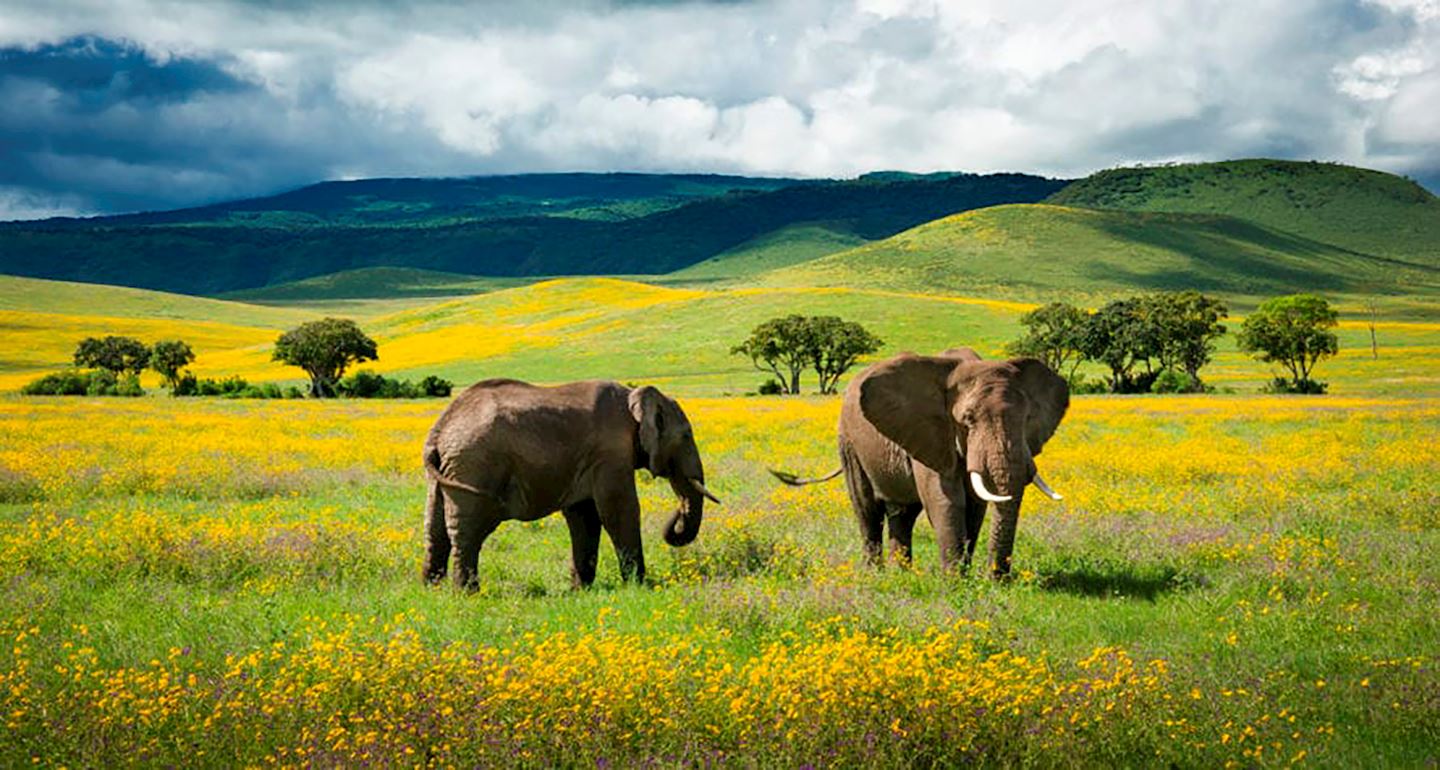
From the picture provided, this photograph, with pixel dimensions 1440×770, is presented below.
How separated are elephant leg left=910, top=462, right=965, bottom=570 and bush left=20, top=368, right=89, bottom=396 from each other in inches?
3162

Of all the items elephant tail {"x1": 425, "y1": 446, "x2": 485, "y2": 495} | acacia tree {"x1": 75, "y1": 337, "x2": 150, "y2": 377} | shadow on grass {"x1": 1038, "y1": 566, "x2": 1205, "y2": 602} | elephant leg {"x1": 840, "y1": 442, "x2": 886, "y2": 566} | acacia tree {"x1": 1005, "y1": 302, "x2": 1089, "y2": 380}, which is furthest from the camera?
acacia tree {"x1": 75, "y1": 337, "x2": 150, "y2": 377}

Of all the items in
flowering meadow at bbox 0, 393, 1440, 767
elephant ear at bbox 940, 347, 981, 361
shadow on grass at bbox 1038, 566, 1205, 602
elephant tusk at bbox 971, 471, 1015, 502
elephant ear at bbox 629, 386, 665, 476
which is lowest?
shadow on grass at bbox 1038, 566, 1205, 602

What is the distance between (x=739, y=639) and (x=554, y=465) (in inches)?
139

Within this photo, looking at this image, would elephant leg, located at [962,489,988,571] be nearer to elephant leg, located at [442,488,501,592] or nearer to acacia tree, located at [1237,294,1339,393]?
elephant leg, located at [442,488,501,592]

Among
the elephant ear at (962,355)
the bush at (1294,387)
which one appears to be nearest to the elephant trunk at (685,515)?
the elephant ear at (962,355)

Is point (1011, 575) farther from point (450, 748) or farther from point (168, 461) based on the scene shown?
point (168, 461)

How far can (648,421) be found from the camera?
1273 cm

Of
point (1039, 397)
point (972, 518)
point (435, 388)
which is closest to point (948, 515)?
point (972, 518)

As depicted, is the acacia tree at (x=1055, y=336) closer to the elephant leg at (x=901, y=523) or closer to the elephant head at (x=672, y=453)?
the elephant leg at (x=901, y=523)

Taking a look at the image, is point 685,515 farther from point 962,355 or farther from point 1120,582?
point 1120,582

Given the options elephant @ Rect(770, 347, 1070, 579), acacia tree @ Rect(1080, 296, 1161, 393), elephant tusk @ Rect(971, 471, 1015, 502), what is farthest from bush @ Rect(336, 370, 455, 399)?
elephant tusk @ Rect(971, 471, 1015, 502)

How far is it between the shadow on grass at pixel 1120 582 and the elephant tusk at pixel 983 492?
1.55m

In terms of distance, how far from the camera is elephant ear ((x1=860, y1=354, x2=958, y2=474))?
1229cm

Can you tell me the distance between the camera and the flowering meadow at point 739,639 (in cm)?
703
